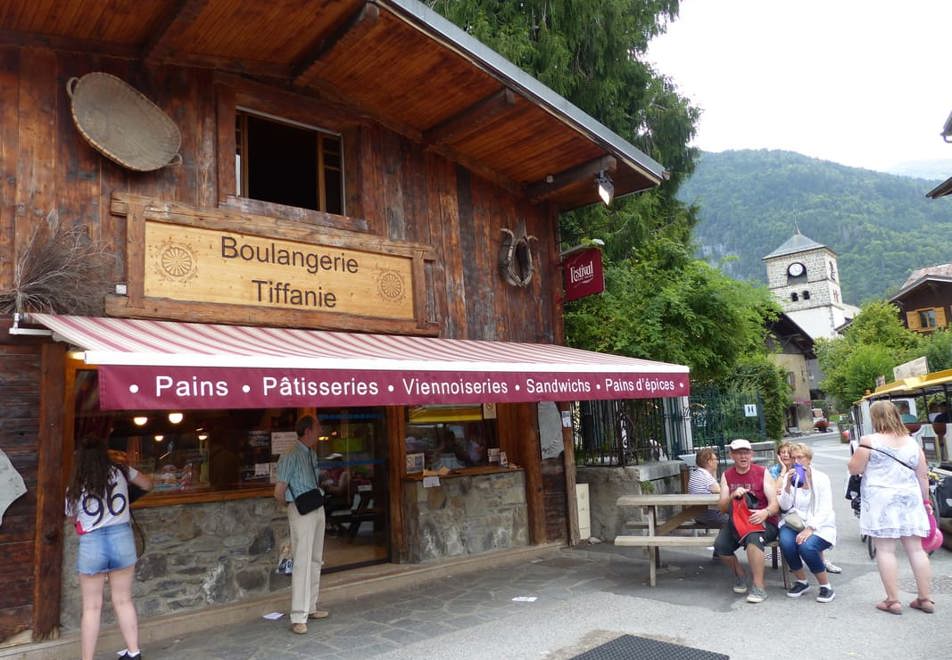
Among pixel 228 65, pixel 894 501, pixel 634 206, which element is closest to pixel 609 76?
pixel 634 206

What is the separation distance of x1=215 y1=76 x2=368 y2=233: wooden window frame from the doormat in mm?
4481

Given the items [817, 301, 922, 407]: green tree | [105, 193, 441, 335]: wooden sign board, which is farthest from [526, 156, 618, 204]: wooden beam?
[817, 301, 922, 407]: green tree

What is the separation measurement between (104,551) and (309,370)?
177 cm

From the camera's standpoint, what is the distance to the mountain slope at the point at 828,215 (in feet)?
381

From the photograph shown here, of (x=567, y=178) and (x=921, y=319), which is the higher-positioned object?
(x=921, y=319)

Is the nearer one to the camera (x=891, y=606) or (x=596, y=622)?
(x=891, y=606)

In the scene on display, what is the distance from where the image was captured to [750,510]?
621 cm

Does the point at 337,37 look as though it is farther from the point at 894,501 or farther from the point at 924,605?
the point at 924,605

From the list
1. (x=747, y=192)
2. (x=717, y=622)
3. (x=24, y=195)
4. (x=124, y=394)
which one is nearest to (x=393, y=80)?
(x=24, y=195)

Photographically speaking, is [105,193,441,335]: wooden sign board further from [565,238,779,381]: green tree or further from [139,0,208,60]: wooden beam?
[565,238,779,381]: green tree

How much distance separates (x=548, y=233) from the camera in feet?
30.7

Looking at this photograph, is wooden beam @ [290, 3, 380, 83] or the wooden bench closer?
wooden beam @ [290, 3, 380, 83]

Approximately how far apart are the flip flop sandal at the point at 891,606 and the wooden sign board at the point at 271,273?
482cm

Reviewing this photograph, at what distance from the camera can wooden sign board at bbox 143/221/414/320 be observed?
5891 millimetres
